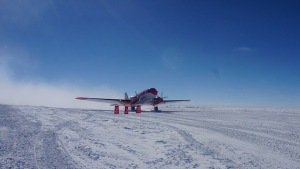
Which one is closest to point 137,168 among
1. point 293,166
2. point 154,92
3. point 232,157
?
point 232,157

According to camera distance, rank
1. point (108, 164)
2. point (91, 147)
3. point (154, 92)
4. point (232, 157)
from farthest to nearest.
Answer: point (154, 92), point (91, 147), point (232, 157), point (108, 164)

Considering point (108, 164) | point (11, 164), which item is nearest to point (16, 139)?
point (11, 164)

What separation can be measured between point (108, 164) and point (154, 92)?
27.5 metres

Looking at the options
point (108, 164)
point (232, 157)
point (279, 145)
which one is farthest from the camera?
point (279, 145)

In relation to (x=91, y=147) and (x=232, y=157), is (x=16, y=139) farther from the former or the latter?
(x=232, y=157)

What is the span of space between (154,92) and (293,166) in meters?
27.5

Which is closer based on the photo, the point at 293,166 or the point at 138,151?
the point at 293,166

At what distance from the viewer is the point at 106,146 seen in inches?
271

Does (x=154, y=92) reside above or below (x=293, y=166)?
above

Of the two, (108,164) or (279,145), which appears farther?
(279,145)

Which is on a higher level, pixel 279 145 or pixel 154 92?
pixel 154 92

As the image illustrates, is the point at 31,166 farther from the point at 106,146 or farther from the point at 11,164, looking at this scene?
the point at 106,146

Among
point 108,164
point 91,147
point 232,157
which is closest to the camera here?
point 108,164

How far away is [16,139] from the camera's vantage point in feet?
24.8
